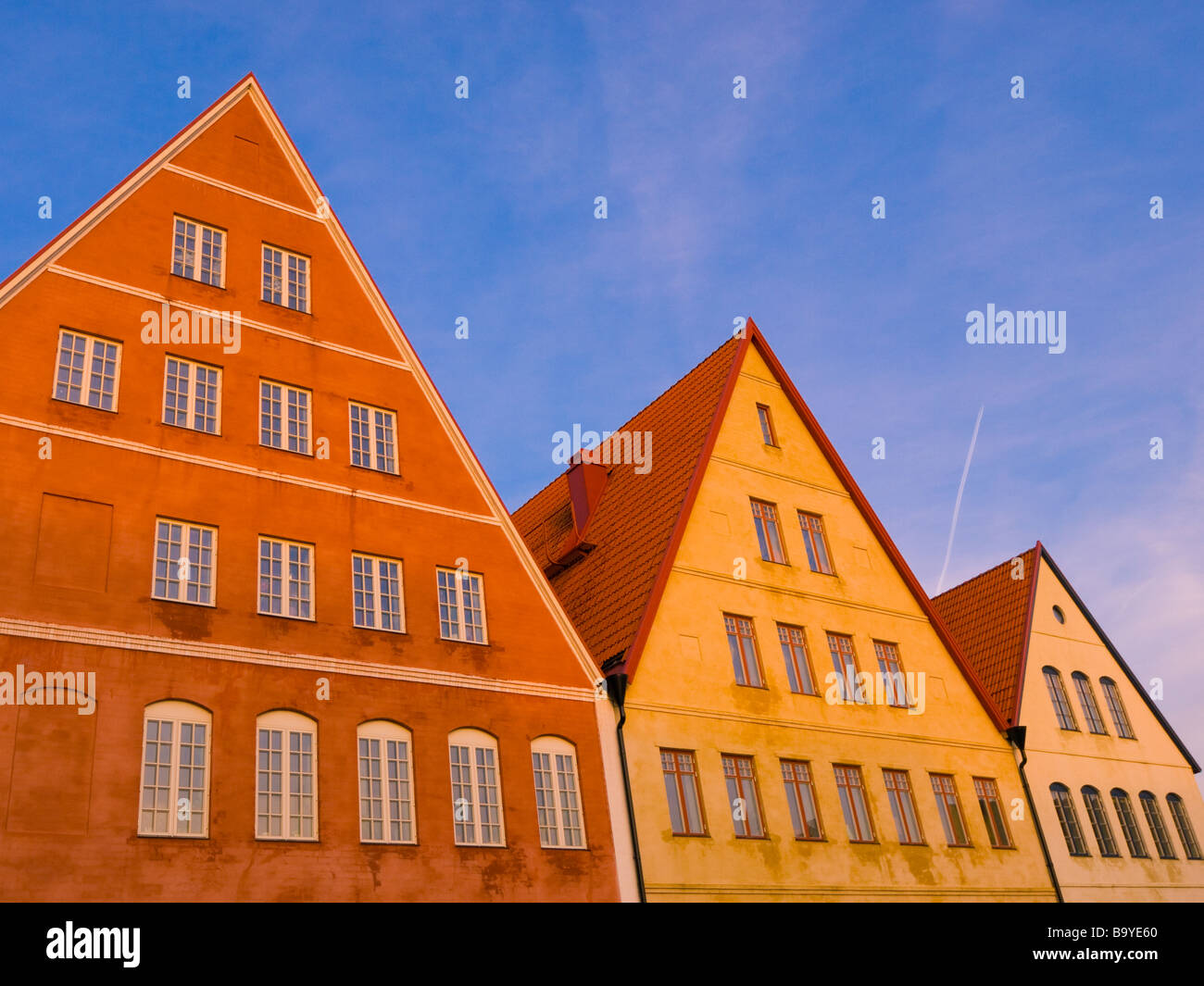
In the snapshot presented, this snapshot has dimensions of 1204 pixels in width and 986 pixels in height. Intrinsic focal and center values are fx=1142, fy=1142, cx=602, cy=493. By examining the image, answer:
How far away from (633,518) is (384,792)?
11.4 metres

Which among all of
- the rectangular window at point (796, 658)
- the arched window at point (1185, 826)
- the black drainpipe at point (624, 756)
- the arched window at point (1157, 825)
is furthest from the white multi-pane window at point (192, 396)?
the arched window at point (1185, 826)

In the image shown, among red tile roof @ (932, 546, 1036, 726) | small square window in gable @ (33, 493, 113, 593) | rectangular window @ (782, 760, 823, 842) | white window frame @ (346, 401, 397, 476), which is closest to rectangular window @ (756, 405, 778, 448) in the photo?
red tile roof @ (932, 546, 1036, 726)

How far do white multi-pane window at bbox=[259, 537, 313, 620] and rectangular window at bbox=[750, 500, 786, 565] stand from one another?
483 inches

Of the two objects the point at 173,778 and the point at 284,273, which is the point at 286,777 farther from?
the point at 284,273

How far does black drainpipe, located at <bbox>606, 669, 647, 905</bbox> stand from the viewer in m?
21.8

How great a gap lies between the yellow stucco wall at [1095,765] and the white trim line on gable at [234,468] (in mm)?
17625

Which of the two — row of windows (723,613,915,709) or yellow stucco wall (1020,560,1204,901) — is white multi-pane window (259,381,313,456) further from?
yellow stucco wall (1020,560,1204,901)

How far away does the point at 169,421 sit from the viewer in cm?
2109

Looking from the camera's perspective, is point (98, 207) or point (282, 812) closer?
point (282, 812)

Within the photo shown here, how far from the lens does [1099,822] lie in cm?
3184

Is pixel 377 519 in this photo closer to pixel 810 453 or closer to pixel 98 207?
pixel 98 207
